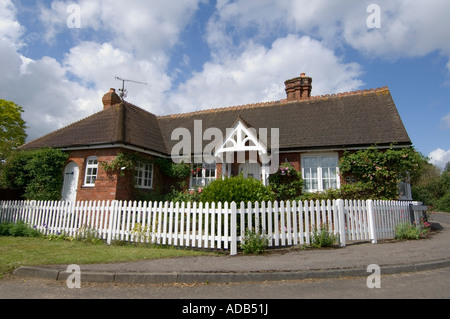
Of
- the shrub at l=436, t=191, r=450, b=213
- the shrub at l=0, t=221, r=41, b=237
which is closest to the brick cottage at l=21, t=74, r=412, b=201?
the shrub at l=0, t=221, r=41, b=237

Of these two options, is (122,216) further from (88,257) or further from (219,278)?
(219,278)

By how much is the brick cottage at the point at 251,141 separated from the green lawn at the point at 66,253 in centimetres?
407

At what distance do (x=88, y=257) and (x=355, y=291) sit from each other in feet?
18.7

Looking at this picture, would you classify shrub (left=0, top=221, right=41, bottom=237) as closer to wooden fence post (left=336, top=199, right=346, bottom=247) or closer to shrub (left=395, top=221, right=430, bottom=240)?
wooden fence post (left=336, top=199, right=346, bottom=247)

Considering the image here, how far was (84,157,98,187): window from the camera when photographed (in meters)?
12.9

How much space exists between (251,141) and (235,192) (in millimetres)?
5311

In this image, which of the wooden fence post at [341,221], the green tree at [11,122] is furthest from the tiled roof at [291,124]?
the green tree at [11,122]

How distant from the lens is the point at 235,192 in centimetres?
760

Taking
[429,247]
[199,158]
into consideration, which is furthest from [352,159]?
[199,158]

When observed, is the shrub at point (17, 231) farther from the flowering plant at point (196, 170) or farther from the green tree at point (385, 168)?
the green tree at point (385, 168)

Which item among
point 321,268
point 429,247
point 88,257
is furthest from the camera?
point 429,247

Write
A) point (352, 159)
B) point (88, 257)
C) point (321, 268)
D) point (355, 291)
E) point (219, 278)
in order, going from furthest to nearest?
point (352, 159)
point (88, 257)
point (321, 268)
point (219, 278)
point (355, 291)

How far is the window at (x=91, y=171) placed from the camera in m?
12.9
